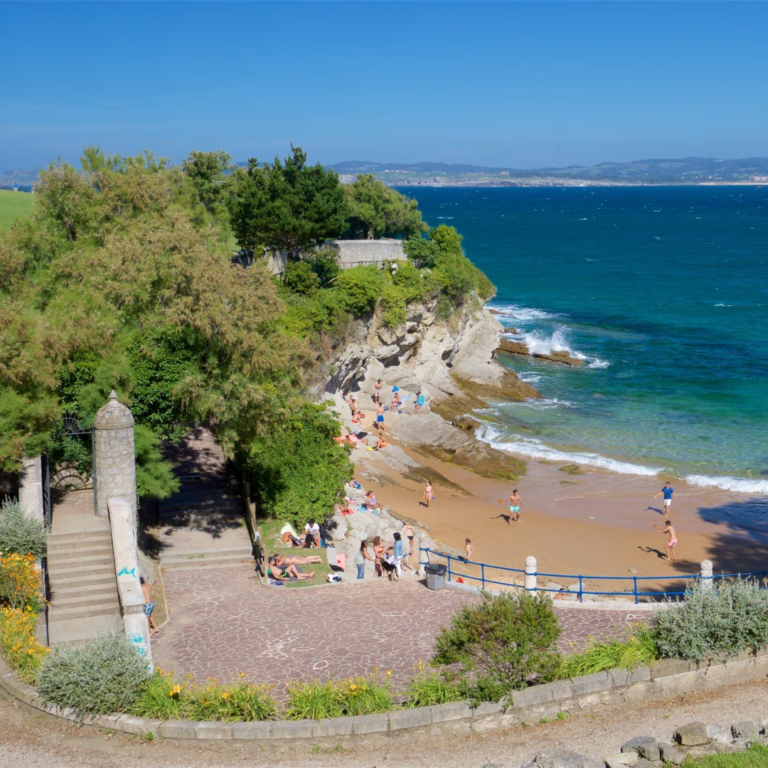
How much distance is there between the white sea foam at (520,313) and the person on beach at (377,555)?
46582 mm

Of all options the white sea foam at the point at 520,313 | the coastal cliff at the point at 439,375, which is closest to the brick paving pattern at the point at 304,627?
the coastal cliff at the point at 439,375

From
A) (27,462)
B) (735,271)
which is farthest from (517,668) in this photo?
(735,271)

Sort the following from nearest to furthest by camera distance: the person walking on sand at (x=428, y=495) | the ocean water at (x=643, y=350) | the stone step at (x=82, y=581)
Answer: the stone step at (x=82, y=581) < the person walking on sand at (x=428, y=495) < the ocean water at (x=643, y=350)

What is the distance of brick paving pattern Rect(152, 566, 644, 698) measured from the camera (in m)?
15.0

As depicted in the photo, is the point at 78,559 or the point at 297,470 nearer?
the point at 78,559

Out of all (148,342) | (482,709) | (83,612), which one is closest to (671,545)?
(482,709)

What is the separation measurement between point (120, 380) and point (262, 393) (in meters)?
3.09

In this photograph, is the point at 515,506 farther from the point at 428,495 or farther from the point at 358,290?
the point at 358,290

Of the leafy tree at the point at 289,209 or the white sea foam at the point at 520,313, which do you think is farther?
the white sea foam at the point at 520,313

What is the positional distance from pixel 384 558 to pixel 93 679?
8.36 meters

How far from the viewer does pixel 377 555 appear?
20.6m

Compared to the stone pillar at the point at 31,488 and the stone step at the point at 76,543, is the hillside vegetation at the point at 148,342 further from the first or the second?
the stone step at the point at 76,543

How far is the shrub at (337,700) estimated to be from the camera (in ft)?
40.5

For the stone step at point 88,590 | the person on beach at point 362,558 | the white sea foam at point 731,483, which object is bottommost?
the white sea foam at point 731,483
